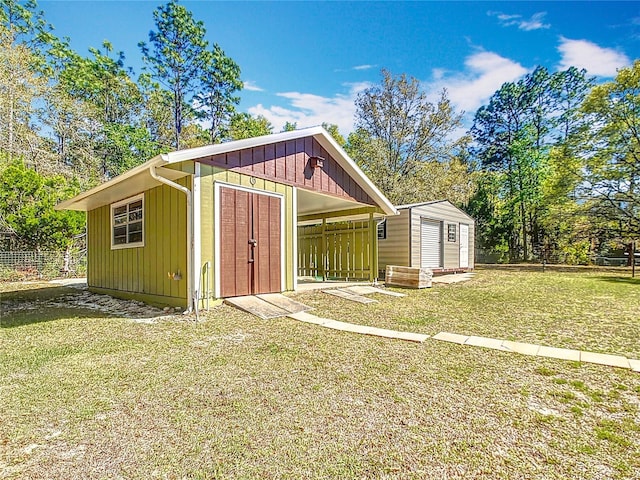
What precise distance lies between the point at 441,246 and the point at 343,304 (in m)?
7.84

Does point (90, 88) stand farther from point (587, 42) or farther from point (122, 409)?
point (587, 42)

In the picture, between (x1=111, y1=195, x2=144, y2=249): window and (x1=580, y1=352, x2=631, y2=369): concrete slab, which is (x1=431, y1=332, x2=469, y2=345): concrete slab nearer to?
(x1=580, y1=352, x2=631, y2=369): concrete slab

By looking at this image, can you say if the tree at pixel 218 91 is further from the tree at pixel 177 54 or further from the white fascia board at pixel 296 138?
the white fascia board at pixel 296 138

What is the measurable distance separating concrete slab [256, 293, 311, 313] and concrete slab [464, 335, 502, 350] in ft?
8.70

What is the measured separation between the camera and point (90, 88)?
19062 millimetres

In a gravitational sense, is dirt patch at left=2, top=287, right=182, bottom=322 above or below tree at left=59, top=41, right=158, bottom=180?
below

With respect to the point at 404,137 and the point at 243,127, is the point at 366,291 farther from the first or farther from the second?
the point at 243,127

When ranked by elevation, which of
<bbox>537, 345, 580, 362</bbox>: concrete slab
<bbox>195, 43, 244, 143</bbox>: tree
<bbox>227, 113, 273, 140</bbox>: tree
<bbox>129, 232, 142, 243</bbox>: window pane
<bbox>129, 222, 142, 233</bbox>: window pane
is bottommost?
<bbox>537, 345, 580, 362</bbox>: concrete slab

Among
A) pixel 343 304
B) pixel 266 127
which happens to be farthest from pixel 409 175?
pixel 343 304

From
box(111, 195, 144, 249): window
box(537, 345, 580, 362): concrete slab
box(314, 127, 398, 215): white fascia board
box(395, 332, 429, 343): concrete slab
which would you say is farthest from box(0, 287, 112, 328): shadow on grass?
box(537, 345, 580, 362): concrete slab

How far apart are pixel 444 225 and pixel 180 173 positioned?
1029 cm

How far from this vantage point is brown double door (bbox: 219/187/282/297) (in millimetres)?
5762

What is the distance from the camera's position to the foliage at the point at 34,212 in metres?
10.9

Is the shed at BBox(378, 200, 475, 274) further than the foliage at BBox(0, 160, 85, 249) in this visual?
Yes
